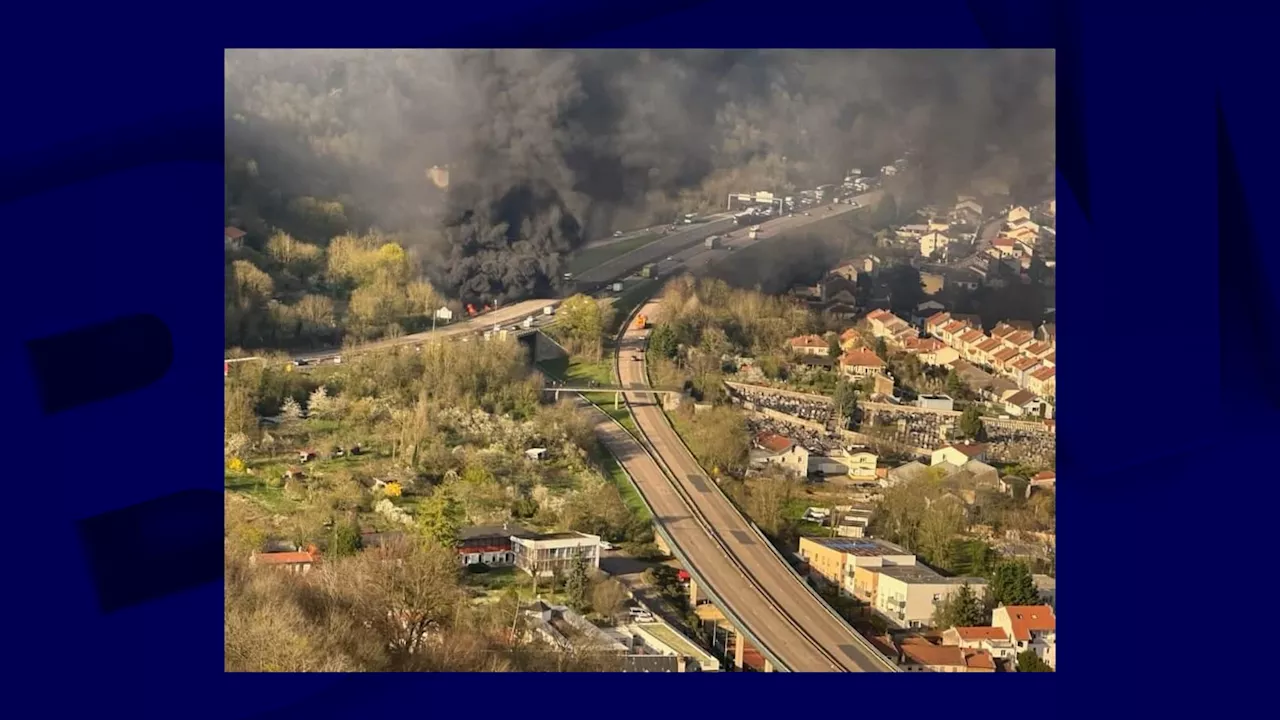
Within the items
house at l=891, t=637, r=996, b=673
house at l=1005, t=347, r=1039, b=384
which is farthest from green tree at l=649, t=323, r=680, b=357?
house at l=891, t=637, r=996, b=673

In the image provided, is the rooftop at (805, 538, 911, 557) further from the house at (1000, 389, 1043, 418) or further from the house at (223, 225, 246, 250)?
the house at (223, 225, 246, 250)

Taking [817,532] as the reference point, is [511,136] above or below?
above

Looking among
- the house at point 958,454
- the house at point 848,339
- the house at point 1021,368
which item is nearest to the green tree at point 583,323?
the house at point 848,339

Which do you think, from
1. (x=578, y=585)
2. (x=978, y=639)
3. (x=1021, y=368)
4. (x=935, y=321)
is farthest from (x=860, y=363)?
(x=578, y=585)
